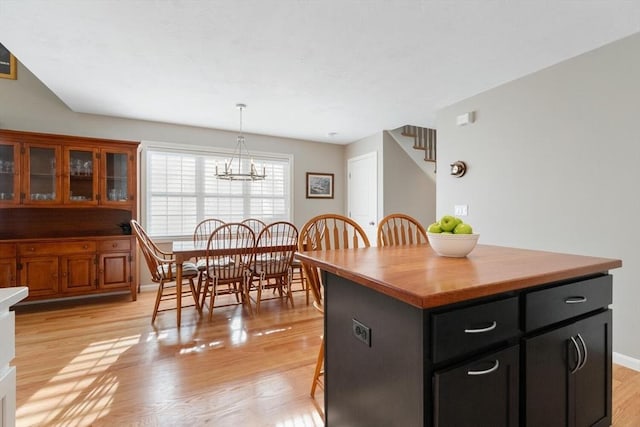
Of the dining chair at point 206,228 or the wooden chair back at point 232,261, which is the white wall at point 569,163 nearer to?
the wooden chair back at point 232,261

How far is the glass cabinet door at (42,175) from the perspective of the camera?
3.21 meters

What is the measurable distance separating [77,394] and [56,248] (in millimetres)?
2130

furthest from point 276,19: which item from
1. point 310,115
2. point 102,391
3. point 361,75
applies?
point 102,391

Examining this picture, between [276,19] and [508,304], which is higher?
[276,19]

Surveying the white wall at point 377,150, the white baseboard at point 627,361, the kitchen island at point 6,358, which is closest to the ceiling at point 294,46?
the white wall at point 377,150

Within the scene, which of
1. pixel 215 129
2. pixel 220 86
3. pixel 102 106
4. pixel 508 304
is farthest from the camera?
pixel 215 129

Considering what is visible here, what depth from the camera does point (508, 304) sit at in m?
0.96

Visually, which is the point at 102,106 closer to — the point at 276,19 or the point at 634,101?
the point at 276,19

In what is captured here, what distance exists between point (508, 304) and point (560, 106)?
7.84 feet

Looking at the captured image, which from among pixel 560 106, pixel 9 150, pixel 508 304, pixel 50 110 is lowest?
pixel 508 304

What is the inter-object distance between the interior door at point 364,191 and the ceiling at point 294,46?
5.06 feet

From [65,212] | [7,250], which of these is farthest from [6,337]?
[65,212]

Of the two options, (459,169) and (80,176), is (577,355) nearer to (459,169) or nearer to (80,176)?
(459,169)

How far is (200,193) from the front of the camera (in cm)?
448
